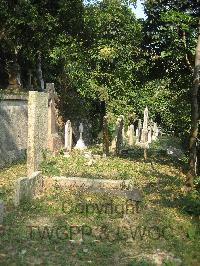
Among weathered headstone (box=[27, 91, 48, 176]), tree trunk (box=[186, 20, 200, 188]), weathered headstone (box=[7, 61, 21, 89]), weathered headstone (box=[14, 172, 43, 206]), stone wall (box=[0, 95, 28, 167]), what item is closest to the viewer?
weathered headstone (box=[14, 172, 43, 206])

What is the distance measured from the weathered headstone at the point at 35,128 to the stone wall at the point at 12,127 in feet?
11.6

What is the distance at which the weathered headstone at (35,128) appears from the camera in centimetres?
1055

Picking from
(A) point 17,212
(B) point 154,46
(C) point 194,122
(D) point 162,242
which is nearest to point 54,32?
(B) point 154,46

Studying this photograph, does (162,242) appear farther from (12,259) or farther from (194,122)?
(194,122)

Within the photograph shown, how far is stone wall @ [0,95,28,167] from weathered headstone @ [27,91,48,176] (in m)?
3.54

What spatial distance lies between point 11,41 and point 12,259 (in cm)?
1698

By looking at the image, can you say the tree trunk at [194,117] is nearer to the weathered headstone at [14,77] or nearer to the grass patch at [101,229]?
the grass patch at [101,229]

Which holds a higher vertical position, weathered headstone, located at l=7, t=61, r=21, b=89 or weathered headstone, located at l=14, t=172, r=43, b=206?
weathered headstone, located at l=7, t=61, r=21, b=89

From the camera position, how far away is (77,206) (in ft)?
29.2

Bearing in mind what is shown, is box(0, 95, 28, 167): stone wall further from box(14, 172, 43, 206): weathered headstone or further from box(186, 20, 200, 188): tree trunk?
box(186, 20, 200, 188): tree trunk

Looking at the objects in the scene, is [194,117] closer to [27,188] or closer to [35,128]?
[35,128]

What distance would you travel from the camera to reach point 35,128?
10633mm

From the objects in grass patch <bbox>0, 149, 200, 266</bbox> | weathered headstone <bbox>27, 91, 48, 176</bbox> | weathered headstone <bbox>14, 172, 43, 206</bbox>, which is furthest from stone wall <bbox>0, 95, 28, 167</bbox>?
weathered headstone <bbox>14, 172, 43, 206</bbox>

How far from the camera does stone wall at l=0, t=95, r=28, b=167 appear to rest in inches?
608
